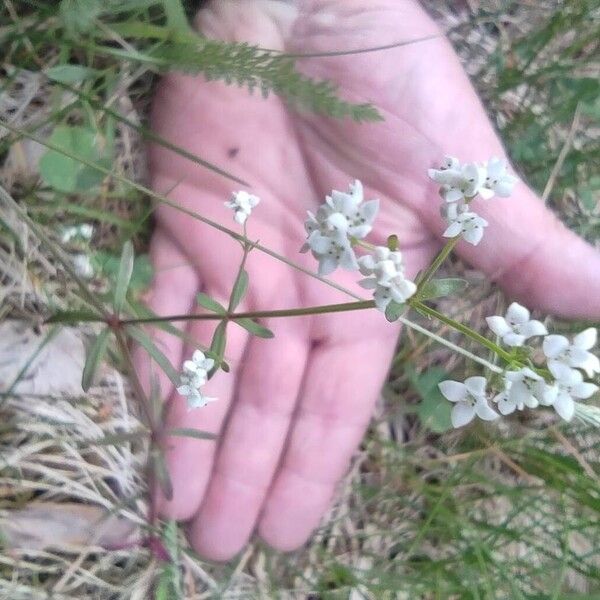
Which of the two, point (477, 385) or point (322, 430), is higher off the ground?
point (477, 385)

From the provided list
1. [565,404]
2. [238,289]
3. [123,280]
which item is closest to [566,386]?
[565,404]

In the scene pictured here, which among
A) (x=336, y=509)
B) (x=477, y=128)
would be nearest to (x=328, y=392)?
(x=336, y=509)

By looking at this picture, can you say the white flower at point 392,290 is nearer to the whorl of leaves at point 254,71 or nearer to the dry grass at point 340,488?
the whorl of leaves at point 254,71

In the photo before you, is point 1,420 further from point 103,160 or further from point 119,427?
point 103,160

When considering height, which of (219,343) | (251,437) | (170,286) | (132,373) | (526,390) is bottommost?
(251,437)

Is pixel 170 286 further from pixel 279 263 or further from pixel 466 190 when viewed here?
pixel 466 190

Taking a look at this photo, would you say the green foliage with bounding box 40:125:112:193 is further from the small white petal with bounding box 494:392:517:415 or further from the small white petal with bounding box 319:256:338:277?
the small white petal with bounding box 494:392:517:415
